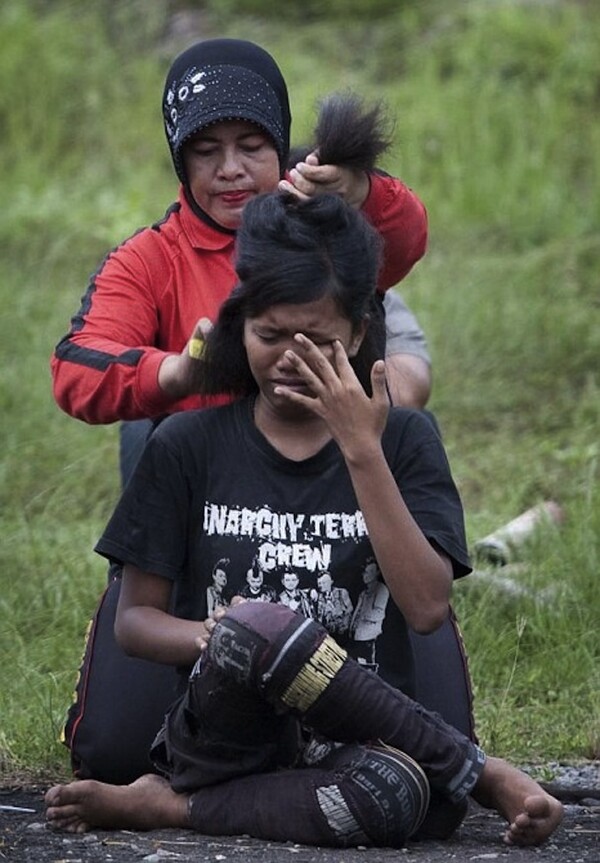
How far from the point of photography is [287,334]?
10.6 feet

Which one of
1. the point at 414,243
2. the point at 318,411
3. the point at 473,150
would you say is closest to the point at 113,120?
the point at 473,150

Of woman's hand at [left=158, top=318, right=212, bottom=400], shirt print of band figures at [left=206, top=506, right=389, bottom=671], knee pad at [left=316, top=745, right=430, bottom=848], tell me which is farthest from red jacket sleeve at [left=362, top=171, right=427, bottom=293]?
knee pad at [left=316, top=745, right=430, bottom=848]

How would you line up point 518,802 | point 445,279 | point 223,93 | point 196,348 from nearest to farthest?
point 518,802, point 196,348, point 223,93, point 445,279

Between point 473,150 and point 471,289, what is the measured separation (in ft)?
5.18

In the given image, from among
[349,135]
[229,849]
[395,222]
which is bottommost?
[229,849]

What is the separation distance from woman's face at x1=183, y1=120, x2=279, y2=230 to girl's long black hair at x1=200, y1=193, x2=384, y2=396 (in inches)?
13.4

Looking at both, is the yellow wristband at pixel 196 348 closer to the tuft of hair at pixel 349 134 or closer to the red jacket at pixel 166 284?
the red jacket at pixel 166 284

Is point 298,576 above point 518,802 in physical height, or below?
above

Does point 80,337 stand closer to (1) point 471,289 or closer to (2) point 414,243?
(2) point 414,243

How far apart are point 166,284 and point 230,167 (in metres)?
0.28

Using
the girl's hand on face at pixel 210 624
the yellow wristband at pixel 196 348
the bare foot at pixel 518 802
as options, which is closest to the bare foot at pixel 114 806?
the girl's hand on face at pixel 210 624

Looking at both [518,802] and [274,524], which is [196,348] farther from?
[518,802]

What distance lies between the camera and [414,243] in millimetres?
3871

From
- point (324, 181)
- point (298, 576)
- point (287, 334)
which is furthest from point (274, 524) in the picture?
point (324, 181)
